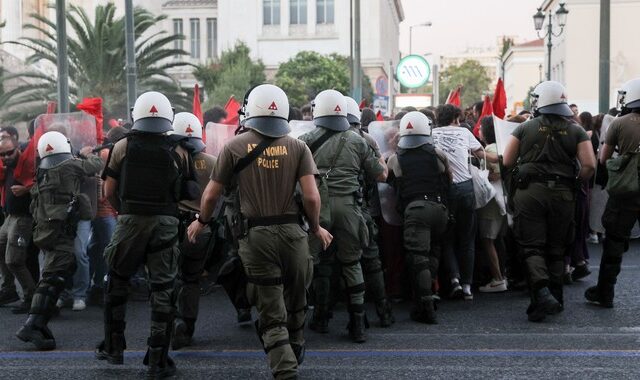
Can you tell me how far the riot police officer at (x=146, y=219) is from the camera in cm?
647

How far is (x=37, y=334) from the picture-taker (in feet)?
24.5

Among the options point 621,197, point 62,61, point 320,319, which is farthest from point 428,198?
point 62,61

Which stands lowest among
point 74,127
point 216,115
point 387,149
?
point 387,149

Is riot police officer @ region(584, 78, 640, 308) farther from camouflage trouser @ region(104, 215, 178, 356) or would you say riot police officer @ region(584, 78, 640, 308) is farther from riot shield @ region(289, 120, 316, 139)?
camouflage trouser @ region(104, 215, 178, 356)

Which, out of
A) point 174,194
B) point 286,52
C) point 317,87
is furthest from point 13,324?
point 286,52

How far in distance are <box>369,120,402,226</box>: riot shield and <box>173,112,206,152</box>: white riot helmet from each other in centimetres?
192

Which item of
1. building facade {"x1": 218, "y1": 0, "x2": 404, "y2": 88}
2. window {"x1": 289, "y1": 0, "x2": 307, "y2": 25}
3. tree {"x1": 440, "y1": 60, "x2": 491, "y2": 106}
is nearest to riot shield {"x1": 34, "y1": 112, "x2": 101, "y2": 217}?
building facade {"x1": 218, "y1": 0, "x2": 404, "y2": 88}

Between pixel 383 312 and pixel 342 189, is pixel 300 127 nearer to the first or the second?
pixel 342 189

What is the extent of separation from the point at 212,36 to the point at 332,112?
3475 inches

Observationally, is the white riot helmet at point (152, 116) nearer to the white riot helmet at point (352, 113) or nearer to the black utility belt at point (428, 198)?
the white riot helmet at point (352, 113)

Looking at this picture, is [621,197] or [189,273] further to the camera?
[621,197]

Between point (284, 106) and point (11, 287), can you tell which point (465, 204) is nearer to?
point (284, 106)

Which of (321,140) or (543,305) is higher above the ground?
(321,140)

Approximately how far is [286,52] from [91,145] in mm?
78393
